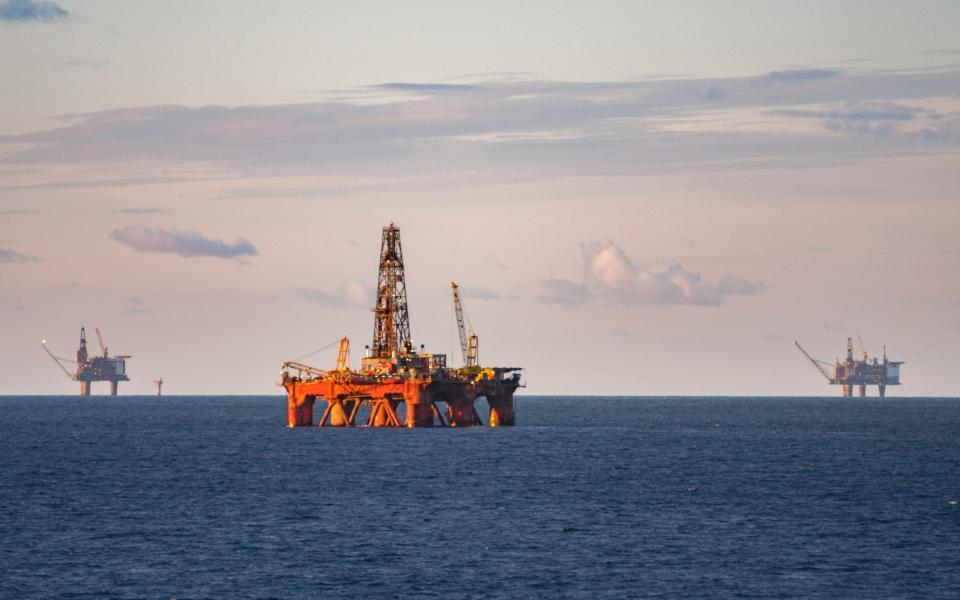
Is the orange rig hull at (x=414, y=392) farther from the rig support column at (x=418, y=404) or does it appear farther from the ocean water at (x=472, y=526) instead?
the ocean water at (x=472, y=526)

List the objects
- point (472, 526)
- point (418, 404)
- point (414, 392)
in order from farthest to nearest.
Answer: point (418, 404)
point (414, 392)
point (472, 526)

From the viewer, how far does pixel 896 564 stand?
8212cm

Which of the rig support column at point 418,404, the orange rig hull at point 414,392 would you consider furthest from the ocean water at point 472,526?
the orange rig hull at point 414,392

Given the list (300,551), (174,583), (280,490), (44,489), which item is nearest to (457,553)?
(300,551)

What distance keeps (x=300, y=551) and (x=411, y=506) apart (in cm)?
2375

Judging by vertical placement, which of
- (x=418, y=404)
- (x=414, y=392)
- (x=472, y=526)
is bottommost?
(x=472, y=526)

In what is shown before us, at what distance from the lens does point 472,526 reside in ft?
324

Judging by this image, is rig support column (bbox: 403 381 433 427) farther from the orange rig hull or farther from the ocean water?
the ocean water

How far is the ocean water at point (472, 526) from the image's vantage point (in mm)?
76625

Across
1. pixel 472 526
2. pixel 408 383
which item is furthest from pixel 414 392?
pixel 472 526

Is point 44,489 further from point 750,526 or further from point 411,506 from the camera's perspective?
point 750,526

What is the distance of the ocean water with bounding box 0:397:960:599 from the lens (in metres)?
76.6

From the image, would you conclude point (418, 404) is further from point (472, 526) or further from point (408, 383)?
point (472, 526)

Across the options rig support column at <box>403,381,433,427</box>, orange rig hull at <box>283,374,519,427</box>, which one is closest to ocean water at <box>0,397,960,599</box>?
rig support column at <box>403,381,433,427</box>
